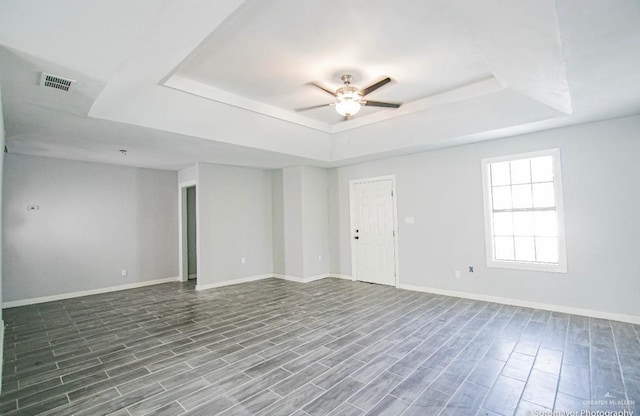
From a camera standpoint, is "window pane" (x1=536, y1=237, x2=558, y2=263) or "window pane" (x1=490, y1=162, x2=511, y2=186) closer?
"window pane" (x1=536, y1=237, x2=558, y2=263)

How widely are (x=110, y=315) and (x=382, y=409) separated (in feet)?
13.8

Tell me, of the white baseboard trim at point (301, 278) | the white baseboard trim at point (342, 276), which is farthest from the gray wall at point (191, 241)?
the white baseboard trim at point (342, 276)

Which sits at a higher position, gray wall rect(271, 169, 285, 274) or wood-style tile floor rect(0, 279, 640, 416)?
gray wall rect(271, 169, 285, 274)

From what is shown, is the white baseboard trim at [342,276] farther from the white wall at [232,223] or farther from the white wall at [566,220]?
the white wall at [232,223]

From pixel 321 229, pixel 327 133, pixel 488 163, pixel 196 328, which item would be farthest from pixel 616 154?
pixel 196 328

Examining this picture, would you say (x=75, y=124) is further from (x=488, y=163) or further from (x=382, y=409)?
(x=488, y=163)

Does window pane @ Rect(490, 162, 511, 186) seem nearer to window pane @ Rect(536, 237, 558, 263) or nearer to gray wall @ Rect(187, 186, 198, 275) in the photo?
window pane @ Rect(536, 237, 558, 263)

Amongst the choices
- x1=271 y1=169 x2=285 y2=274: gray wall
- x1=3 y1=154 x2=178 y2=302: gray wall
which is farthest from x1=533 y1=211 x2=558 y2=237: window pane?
x1=3 y1=154 x2=178 y2=302: gray wall

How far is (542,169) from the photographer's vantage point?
4.48m

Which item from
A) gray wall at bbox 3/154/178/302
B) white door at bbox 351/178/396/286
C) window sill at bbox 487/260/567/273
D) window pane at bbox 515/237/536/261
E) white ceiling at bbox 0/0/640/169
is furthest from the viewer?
white door at bbox 351/178/396/286

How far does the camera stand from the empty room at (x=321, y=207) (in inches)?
87.8

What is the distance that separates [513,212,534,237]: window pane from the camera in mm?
4594

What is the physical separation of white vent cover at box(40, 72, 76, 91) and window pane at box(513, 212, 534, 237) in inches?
221

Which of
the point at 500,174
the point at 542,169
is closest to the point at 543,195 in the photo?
the point at 542,169
